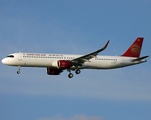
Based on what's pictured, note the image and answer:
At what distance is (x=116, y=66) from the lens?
222ft

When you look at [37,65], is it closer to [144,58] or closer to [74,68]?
[74,68]

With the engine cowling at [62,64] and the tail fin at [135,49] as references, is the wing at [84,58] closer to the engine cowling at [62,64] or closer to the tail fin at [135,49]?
the engine cowling at [62,64]

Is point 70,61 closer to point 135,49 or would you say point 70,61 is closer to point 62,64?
point 62,64

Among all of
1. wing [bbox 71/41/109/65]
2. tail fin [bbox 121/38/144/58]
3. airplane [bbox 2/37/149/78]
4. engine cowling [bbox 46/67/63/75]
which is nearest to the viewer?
wing [bbox 71/41/109/65]

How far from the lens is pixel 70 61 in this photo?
62031 millimetres

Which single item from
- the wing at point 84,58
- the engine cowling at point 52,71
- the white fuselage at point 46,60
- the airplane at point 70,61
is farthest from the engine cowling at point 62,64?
the engine cowling at point 52,71

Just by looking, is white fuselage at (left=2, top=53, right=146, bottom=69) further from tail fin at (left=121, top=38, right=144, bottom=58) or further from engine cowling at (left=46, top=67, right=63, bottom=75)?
engine cowling at (left=46, top=67, right=63, bottom=75)

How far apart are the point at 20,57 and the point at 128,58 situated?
24431 millimetres

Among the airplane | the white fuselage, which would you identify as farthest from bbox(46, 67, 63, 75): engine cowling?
the white fuselage

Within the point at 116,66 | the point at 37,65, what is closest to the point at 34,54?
the point at 37,65

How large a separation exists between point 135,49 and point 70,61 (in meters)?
17.9

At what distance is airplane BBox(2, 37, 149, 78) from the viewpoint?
60469 mm

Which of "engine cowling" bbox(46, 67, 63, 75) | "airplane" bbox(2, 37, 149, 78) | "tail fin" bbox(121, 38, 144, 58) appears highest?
"tail fin" bbox(121, 38, 144, 58)

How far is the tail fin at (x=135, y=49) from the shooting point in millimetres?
70500
